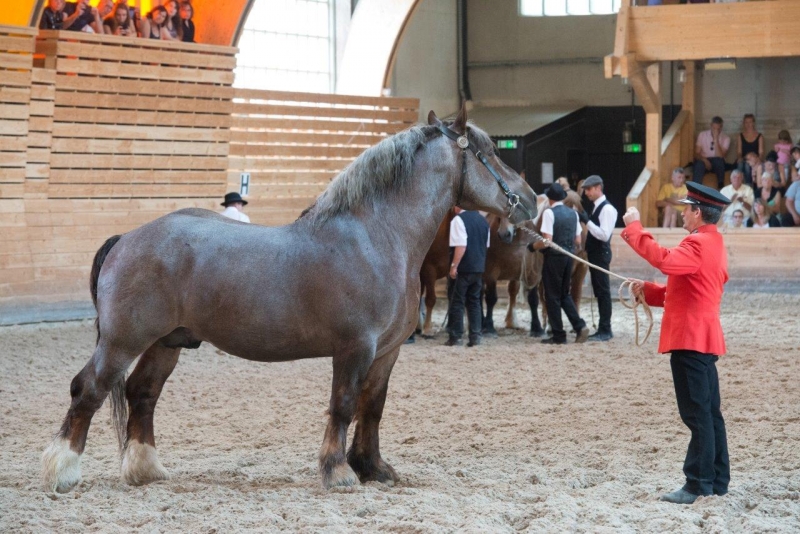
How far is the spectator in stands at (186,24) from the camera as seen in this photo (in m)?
14.2

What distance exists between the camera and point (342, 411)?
5066 mm

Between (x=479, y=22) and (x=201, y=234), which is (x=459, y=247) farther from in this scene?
(x=479, y=22)

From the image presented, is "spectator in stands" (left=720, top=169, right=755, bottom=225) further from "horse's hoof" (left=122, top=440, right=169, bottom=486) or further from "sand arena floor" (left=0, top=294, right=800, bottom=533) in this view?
"horse's hoof" (left=122, top=440, right=169, bottom=486)

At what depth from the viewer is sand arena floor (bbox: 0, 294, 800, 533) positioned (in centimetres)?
451

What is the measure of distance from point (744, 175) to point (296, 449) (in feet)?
41.5

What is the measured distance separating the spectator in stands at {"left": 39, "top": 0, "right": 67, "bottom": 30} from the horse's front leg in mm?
9545

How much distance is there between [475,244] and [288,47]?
8.11 metres

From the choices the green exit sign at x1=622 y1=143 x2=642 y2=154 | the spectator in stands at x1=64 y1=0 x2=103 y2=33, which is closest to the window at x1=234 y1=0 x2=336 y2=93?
the spectator in stands at x1=64 y1=0 x2=103 y2=33

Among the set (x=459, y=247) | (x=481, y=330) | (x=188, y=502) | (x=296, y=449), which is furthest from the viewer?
(x=481, y=330)

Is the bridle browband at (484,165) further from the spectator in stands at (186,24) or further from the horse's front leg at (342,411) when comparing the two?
the spectator in stands at (186,24)

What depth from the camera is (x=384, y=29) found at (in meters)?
16.8

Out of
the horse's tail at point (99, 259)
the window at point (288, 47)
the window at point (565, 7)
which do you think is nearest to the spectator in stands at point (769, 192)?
the window at point (565, 7)

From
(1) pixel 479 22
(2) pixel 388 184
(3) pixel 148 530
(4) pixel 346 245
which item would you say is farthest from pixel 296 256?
(1) pixel 479 22

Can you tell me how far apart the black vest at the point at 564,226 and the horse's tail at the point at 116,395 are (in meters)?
6.05
